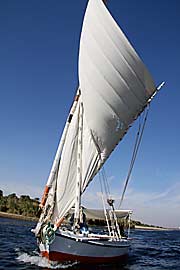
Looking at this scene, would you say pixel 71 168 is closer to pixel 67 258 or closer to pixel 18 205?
pixel 67 258

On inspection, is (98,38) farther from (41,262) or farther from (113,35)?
(41,262)

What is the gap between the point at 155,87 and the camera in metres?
24.6

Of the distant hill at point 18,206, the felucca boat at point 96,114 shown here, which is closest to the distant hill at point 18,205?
the distant hill at point 18,206

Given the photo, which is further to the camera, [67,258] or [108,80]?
[108,80]

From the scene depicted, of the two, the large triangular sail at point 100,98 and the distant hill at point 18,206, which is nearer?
the large triangular sail at point 100,98

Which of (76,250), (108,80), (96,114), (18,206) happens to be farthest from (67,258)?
(18,206)

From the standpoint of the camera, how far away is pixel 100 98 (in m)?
23.4

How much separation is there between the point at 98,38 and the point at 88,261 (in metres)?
13.9

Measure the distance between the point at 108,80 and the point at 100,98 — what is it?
1.25 meters

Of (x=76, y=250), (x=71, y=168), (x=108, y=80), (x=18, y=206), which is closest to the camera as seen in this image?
(x=76, y=250)

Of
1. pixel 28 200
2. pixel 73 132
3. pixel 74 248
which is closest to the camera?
pixel 74 248

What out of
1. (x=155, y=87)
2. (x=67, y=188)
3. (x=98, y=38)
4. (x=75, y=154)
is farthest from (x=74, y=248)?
(x=98, y=38)

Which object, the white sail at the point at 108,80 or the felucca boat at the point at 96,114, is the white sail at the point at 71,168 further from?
the white sail at the point at 108,80

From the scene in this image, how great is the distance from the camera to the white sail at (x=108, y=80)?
914 inches
